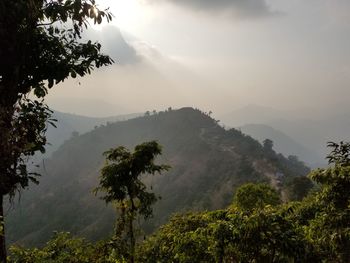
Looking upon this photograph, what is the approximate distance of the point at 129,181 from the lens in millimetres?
12375

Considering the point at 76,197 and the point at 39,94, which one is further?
the point at 76,197

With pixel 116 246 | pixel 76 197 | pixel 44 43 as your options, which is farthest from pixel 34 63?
pixel 76 197

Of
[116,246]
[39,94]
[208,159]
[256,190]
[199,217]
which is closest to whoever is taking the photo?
[39,94]

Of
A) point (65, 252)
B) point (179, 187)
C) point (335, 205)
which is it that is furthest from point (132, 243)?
point (179, 187)

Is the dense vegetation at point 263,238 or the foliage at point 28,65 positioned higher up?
the foliage at point 28,65

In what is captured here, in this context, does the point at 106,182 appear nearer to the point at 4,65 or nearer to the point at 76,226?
the point at 4,65

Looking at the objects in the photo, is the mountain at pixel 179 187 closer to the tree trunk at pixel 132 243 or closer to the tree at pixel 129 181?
the tree at pixel 129 181

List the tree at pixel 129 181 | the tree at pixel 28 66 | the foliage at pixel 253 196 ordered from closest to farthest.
Result: the tree at pixel 28 66 < the tree at pixel 129 181 < the foliage at pixel 253 196

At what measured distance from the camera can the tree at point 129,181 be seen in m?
12.3

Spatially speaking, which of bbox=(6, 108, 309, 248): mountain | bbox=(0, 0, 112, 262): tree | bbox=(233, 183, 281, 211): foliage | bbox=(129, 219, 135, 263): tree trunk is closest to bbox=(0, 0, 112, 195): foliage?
bbox=(0, 0, 112, 262): tree

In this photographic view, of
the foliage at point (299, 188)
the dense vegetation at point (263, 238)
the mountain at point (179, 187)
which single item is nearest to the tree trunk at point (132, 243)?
the dense vegetation at point (263, 238)

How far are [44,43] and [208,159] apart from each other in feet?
509

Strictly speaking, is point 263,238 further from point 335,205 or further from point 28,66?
point 28,66

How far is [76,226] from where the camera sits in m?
136
